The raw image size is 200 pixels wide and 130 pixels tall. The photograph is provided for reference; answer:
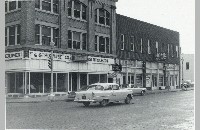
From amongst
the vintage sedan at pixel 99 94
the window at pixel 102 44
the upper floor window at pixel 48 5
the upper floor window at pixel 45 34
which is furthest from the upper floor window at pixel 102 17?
the vintage sedan at pixel 99 94

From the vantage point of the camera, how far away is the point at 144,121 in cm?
1318

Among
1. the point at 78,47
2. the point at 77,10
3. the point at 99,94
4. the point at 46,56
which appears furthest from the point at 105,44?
the point at 99,94

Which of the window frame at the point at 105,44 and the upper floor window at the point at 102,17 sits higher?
the upper floor window at the point at 102,17

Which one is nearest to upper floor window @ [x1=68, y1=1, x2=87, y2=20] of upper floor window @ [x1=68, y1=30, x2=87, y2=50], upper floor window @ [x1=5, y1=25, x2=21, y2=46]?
upper floor window @ [x1=68, y1=30, x2=87, y2=50]

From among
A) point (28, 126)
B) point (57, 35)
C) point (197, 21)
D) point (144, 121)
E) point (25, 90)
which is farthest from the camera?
point (57, 35)

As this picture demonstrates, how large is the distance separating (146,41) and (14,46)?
67.0ft

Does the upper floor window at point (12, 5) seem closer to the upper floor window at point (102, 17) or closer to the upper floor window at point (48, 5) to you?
the upper floor window at point (48, 5)

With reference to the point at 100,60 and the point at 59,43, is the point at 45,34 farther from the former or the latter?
the point at 100,60

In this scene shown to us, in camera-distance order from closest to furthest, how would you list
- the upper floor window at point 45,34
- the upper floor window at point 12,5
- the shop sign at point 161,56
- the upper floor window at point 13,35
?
the upper floor window at point 12,5 → the upper floor window at point 13,35 → the upper floor window at point 45,34 → the shop sign at point 161,56

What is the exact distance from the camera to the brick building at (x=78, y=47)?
2635cm

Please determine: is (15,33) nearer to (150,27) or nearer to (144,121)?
(144,121)

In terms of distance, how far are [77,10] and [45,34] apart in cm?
A: 523

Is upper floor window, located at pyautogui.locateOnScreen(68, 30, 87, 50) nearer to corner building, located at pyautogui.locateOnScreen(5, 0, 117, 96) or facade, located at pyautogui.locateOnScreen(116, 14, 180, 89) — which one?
corner building, located at pyautogui.locateOnScreen(5, 0, 117, 96)

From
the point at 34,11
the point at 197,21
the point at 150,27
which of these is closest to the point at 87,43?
the point at 34,11
